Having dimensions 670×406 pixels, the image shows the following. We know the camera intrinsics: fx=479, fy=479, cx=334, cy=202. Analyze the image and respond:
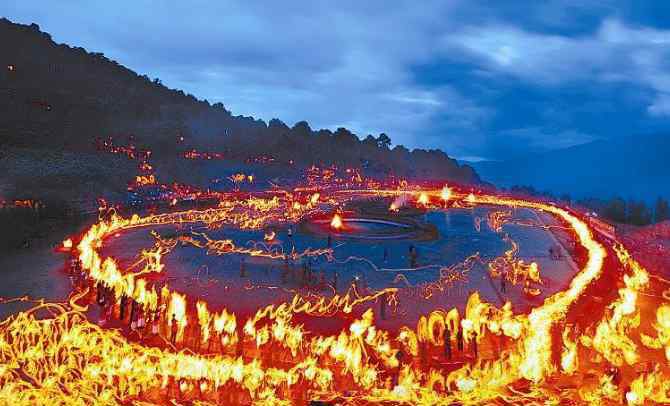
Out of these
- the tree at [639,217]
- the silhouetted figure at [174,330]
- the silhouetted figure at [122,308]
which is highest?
the tree at [639,217]

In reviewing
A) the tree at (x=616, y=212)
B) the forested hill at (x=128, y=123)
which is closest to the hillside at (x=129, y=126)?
the forested hill at (x=128, y=123)

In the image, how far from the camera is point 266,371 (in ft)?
43.2

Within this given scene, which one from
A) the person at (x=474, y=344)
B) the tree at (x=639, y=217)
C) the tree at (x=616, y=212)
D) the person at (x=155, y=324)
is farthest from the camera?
the tree at (x=616, y=212)

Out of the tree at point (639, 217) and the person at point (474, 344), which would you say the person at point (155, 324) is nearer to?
the person at point (474, 344)

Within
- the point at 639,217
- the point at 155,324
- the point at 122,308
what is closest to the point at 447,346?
the point at 155,324

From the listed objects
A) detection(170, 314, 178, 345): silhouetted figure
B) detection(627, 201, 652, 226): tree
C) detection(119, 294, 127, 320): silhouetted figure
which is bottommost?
detection(170, 314, 178, 345): silhouetted figure

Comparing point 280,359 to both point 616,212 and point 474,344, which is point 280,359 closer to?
point 474,344

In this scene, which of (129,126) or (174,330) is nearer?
(174,330)

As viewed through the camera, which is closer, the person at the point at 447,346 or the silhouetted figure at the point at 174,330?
the person at the point at 447,346

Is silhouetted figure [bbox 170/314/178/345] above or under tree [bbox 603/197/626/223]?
under

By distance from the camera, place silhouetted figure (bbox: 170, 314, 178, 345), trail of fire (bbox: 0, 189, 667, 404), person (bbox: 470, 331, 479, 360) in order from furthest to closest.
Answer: silhouetted figure (bbox: 170, 314, 178, 345)
person (bbox: 470, 331, 479, 360)
trail of fire (bbox: 0, 189, 667, 404)

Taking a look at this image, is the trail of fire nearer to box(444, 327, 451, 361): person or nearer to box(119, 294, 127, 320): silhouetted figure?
box(444, 327, 451, 361): person

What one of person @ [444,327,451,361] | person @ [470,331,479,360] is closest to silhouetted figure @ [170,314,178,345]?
person @ [444,327,451,361]

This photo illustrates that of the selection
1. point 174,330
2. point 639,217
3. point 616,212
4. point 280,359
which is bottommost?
point 280,359
